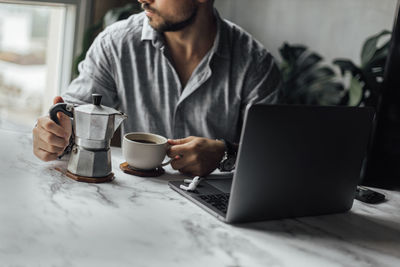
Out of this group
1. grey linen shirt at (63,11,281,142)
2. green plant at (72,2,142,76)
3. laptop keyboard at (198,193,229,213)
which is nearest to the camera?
laptop keyboard at (198,193,229,213)

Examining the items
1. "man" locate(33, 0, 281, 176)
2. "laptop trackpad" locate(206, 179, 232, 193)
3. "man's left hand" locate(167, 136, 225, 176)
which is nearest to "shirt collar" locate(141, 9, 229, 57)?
"man" locate(33, 0, 281, 176)

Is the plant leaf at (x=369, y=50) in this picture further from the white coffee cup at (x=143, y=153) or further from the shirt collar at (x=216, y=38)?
the white coffee cup at (x=143, y=153)

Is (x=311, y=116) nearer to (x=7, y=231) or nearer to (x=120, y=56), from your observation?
(x=7, y=231)

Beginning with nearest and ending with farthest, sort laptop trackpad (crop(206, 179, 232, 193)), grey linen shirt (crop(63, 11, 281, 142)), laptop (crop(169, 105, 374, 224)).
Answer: laptop (crop(169, 105, 374, 224)) < laptop trackpad (crop(206, 179, 232, 193)) < grey linen shirt (crop(63, 11, 281, 142))

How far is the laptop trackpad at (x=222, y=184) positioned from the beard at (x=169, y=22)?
29.6 inches

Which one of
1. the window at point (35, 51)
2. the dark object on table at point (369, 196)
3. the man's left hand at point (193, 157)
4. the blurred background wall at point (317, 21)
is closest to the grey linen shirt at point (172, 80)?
the man's left hand at point (193, 157)

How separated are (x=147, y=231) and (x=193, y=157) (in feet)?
1.28

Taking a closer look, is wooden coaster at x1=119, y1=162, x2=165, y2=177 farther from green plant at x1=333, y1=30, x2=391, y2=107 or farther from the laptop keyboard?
green plant at x1=333, y1=30, x2=391, y2=107

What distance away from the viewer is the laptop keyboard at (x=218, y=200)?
107 centimetres

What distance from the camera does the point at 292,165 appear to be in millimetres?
1025

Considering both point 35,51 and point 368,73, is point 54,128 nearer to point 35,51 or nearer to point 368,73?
point 368,73

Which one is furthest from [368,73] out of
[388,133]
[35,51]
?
[35,51]

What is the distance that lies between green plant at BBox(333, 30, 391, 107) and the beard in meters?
1.09

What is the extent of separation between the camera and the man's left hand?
4.22ft
